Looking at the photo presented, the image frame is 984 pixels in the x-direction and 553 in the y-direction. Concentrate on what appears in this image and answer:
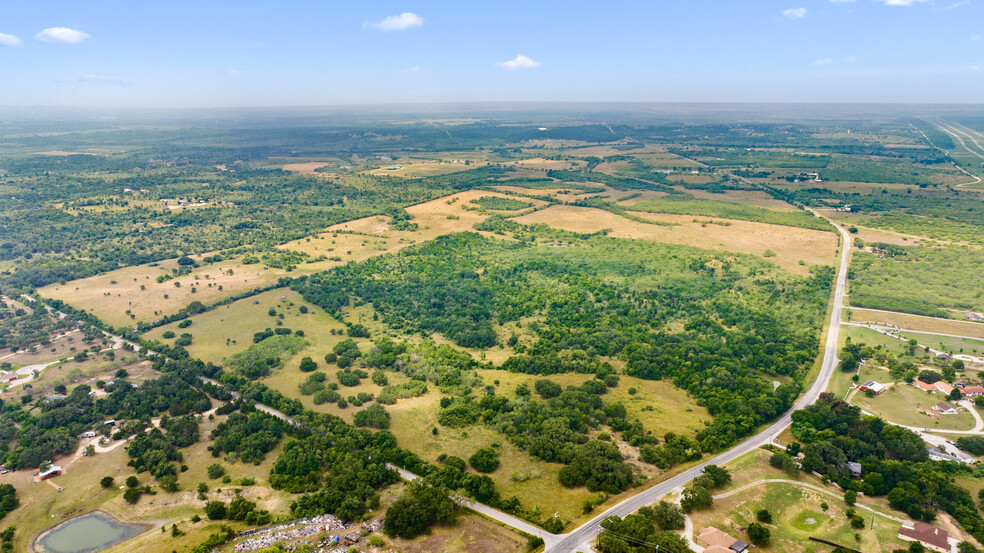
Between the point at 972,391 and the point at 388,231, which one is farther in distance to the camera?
the point at 388,231

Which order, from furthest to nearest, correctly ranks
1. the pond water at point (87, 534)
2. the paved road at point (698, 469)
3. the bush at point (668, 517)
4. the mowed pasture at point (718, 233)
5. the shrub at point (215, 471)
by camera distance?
the mowed pasture at point (718, 233) < the shrub at point (215, 471) < the pond water at point (87, 534) < the bush at point (668, 517) < the paved road at point (698, 469)

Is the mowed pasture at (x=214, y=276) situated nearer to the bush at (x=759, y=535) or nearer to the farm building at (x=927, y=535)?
the bush at (x=759, y=535)

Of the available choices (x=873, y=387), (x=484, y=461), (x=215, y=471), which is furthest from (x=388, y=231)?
(x=873, y=387)

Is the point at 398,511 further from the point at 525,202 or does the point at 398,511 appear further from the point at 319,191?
the point at 319,191

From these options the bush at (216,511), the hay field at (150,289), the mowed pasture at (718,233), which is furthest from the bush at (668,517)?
the hay field at (150,289)

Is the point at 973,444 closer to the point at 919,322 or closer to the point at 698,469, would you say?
the point at 698,469

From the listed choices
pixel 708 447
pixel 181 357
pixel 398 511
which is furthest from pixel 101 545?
pixel 708 447
